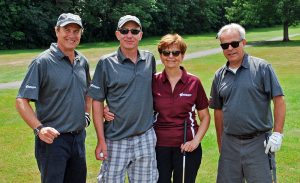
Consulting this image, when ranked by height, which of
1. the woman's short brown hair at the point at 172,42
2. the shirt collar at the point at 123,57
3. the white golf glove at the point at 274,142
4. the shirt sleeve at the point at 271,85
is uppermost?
the woman's short brown hair at the point at 172,42

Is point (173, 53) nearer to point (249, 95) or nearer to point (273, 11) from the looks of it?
point (249, 95)

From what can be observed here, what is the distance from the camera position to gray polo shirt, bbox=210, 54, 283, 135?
14.3ft

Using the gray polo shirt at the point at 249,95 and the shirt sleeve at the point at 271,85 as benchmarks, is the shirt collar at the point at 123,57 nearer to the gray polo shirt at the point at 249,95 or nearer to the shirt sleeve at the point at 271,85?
the gray polo shirt at the point at 249,95

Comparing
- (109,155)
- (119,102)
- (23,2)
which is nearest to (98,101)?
(119,102)

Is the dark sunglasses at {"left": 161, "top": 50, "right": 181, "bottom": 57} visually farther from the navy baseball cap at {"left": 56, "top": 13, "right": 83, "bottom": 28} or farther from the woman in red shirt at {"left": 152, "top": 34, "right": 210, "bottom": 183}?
the navy baseball cap at {"left": 56, "top": 13, "right": 83, "bottom": 28}

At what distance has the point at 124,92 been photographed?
442 centimetres

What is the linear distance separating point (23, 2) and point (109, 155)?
4061 cm

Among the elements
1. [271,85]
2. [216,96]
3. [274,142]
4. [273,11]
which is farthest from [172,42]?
[273,11]

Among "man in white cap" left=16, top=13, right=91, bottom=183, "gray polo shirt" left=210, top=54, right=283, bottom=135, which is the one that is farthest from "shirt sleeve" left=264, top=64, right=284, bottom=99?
"man in white cap" left=16, top=13, right=91, bottom=183

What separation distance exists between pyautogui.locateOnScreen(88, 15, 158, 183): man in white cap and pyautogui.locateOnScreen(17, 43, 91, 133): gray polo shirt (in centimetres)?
18

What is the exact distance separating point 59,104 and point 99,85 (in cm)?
44

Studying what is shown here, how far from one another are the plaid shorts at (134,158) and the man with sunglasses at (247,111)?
79 centimetres

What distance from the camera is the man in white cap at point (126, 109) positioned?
4.43 m

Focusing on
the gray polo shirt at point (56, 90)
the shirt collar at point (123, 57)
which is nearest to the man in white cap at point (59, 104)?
the gray polo shirt at point (56, 90)
